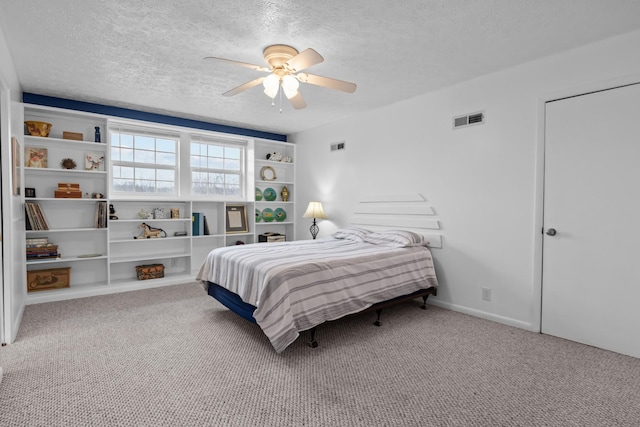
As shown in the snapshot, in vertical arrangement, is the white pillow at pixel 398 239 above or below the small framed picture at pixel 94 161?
below

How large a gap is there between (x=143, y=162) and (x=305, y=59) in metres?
3.53

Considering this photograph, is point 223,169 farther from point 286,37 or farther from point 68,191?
point 286,37

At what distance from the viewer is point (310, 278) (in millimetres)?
2732

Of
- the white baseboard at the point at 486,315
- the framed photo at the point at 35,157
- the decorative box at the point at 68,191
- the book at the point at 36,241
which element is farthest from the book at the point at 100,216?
the white baseboard at the point at 486,315

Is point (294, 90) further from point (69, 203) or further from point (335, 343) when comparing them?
point (69, 203)

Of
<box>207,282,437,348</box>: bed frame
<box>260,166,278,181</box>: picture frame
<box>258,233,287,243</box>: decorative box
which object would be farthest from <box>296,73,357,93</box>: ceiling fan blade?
<box>258,233,287,243</box>: decorative box

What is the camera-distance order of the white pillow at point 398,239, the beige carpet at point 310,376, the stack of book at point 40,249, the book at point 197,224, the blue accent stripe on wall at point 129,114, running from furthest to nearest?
the book at point 197,224
the blue accent stripe on wall at point 129,114
the stack of book at point 40,249
the white pillow at point 398,239
the beige carpet at point 310,376

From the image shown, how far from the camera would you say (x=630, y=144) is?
257 cm

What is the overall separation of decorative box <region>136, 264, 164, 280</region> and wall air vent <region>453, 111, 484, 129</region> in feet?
14.4

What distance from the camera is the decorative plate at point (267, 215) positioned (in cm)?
591

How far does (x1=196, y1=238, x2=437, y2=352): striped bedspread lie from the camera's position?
259 centimetres

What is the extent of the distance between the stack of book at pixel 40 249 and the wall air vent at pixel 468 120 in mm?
4936

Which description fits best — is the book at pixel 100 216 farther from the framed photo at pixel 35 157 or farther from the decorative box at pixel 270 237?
the decorative box at pixel 270 237

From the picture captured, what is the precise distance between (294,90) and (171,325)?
2.48 meters
